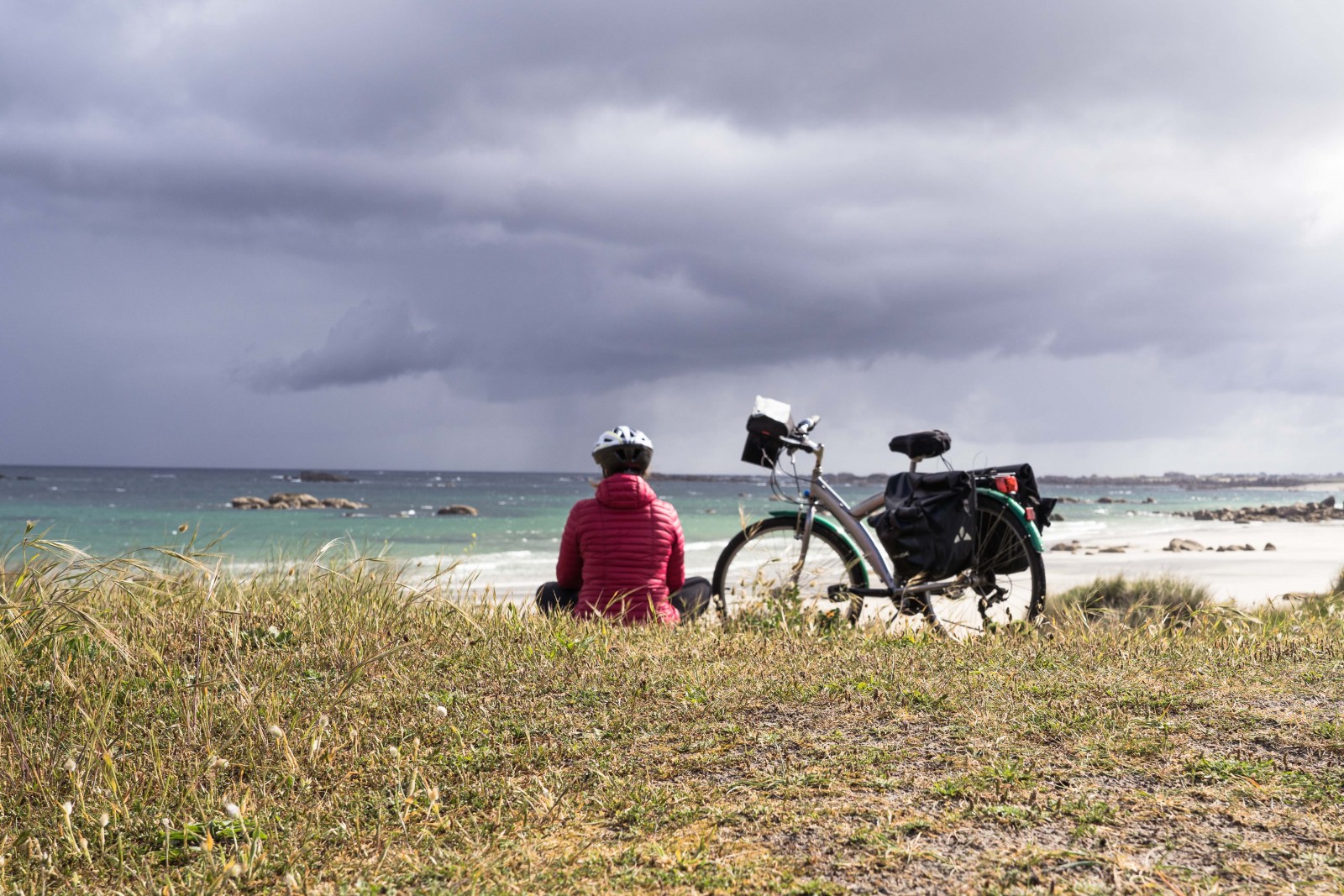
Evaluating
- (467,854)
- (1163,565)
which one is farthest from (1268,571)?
(467,854)

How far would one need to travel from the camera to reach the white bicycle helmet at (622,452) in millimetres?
6418

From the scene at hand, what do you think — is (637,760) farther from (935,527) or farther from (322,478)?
(322,478)

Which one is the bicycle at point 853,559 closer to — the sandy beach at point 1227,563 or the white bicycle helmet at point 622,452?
the white bicycle helmet at point 622,452

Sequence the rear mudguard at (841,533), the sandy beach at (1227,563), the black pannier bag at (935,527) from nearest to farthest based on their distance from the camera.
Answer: the black pannier bag at (935,527) < the rear mudguard at (841,533) < the sandy beach at (1227,563)

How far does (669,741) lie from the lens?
3.56 metres

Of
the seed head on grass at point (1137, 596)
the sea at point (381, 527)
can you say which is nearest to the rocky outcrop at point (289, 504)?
the sea at point (381, 527)

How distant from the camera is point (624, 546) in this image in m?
6.27

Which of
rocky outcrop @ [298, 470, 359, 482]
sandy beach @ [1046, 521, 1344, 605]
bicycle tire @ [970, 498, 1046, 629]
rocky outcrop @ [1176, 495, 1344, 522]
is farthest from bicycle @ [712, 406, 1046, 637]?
rocky outcrop @ [298, 470, 359, 482]

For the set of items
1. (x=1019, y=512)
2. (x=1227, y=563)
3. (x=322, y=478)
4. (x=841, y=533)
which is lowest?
(x=322, y=478)

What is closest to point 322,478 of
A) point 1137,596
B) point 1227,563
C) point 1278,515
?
point 1278,515

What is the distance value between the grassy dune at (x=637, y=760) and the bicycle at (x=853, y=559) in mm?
1545

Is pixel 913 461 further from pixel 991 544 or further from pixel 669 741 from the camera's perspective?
pixel 669 741

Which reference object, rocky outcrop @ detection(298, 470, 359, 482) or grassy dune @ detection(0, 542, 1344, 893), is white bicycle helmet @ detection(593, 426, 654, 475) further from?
rocky outcrop @ detection(298, 470, 359, 482)

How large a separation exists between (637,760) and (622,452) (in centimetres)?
329
